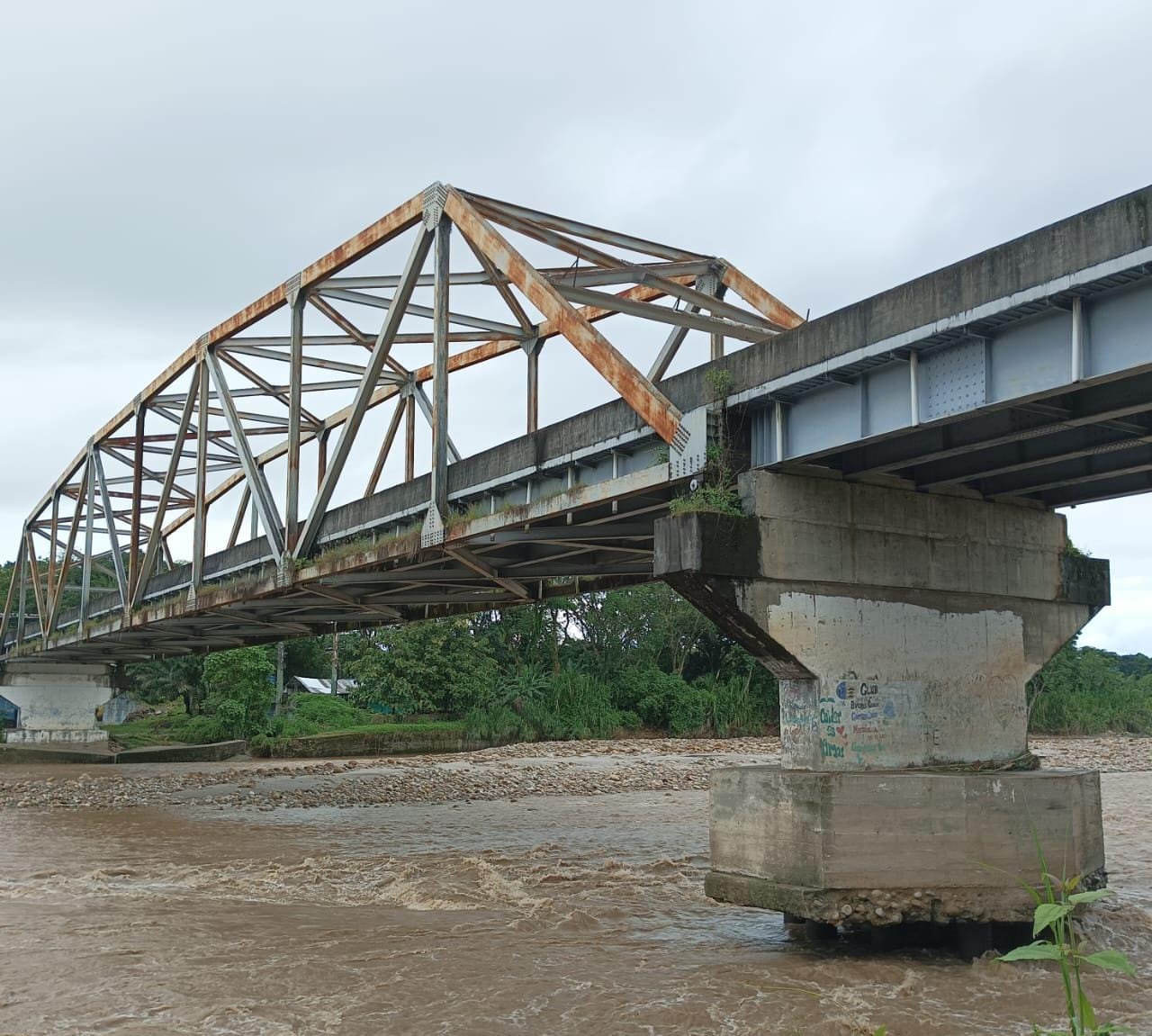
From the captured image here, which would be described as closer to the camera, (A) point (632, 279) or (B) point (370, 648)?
(A) point (632, 279)

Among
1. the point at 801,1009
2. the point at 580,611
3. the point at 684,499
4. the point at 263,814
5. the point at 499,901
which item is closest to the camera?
the point at 801,1009

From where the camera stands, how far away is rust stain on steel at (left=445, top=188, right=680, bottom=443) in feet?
54.1

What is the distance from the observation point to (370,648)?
67.9 meters

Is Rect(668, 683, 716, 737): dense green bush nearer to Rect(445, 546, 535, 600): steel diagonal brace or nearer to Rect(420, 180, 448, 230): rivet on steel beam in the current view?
Rect(445, 546, 535, 600): steel diagonal brace

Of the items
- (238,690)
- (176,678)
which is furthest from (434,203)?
(176,678)

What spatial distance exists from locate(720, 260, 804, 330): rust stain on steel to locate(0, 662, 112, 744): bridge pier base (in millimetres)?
50308

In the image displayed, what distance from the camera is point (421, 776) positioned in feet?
149

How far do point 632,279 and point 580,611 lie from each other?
2131 inches

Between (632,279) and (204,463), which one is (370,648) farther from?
(632,279)

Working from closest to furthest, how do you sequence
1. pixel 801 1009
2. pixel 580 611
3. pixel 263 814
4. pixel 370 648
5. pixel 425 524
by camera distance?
pixel 801 1009, pixel 425 524, pixel 263 814, pixel 370 648, pixel 580 611

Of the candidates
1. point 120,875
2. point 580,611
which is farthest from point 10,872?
point 580,611

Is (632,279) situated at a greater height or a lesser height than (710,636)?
greater

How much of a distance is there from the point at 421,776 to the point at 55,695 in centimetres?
3067

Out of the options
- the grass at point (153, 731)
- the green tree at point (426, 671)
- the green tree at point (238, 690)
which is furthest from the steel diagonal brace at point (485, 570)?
the grass at point (153, 731)
